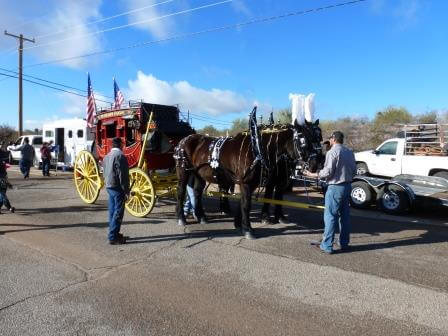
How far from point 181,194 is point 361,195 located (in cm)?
485

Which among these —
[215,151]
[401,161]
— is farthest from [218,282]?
[401,161]

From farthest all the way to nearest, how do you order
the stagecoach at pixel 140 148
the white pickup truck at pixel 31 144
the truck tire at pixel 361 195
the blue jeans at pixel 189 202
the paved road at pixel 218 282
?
the white pickup truck at pixel 31 144 → the truck tire at pixel 361 195 → the stagecoach at pixel 140 148 → the blue jeans at pixel 189 202 → the paved road at pixel 218 282

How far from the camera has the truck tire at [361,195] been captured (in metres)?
11.2

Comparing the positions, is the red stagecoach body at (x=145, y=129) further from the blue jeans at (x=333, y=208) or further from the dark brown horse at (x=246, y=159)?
the blue jeans at (x=333, y=208)

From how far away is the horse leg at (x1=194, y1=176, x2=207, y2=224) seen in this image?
9.34 m

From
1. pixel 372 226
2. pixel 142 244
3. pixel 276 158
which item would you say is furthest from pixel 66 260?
pixel 372 226

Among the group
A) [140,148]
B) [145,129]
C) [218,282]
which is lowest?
[218,282]

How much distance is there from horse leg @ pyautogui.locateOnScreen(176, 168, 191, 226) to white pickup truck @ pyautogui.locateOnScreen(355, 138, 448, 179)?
970 centimetres

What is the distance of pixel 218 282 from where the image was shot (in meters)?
5.60

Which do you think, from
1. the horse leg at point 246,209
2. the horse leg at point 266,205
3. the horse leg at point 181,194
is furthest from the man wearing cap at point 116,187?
the horse leg at point 266,205

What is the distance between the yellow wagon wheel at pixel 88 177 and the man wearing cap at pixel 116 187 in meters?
3.98

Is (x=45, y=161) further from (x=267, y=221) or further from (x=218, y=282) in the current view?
(x=218, y=282)

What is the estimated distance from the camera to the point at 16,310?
4.72m

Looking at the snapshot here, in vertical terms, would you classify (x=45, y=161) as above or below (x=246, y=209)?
above
